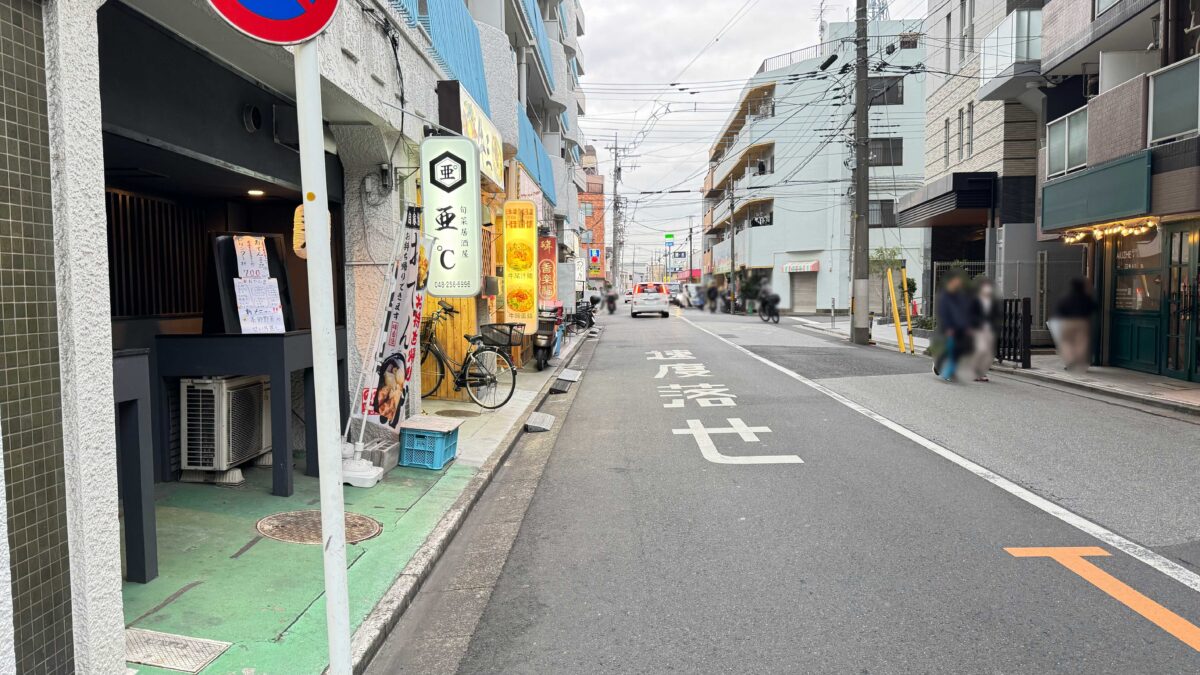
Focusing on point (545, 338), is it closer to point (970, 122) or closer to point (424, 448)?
point (424, 448)

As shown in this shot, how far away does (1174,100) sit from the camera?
1.40 meters

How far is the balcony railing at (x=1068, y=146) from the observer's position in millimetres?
1362

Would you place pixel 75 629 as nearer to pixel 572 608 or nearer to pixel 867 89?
pixel 572 608

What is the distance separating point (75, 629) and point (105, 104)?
2.97 m

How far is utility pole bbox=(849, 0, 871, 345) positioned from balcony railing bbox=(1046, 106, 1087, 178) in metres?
0.45

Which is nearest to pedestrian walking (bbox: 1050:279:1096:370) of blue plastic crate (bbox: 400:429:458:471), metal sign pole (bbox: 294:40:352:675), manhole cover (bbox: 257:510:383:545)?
metal sign pole (bbox: 294:40:352:675)

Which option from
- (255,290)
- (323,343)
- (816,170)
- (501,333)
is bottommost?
(501,333)

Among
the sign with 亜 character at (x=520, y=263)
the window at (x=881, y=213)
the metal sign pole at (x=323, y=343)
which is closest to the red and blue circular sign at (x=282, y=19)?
the metal sign pole at (x=323, y=343)

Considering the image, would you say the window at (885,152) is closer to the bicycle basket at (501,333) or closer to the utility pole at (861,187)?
the utility pole at (861,187)

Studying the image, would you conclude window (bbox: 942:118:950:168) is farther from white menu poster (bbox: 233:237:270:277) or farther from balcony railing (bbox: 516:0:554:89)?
balcony railing (bbox: 516:0:554:89)

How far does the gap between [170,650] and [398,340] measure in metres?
4.10

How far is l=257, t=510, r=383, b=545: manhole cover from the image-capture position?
5.82 meters

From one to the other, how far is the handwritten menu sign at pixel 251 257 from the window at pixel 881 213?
643 centimetres

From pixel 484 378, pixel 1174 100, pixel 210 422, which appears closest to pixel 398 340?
pixel 210 422
